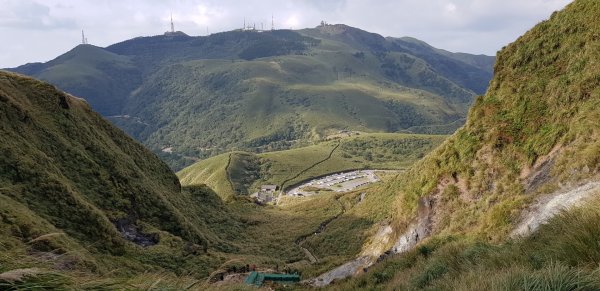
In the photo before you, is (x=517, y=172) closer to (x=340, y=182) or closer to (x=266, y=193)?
(x=266, y=193)

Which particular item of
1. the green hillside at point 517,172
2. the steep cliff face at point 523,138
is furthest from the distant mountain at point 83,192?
the steep cliff face at point 523,138

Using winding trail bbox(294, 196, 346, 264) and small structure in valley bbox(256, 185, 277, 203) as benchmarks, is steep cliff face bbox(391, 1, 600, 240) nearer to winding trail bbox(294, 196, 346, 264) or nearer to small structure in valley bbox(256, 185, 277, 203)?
winding trail bbox(294, 196, 346, 264)

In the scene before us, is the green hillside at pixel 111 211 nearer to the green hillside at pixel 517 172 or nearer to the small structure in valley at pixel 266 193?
the green hillside at pixel 517 172

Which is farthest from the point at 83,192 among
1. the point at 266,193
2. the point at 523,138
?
the point at 266,193

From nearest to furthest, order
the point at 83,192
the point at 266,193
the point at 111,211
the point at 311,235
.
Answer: the point at 83,192
the point at 111,211
the point at 311,235
the point at 266,193

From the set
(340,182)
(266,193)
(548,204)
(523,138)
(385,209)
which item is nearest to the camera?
(548,204)

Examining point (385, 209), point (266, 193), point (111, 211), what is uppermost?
point (111, 211)

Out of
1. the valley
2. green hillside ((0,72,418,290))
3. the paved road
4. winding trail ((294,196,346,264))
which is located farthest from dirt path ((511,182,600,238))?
the paved road
